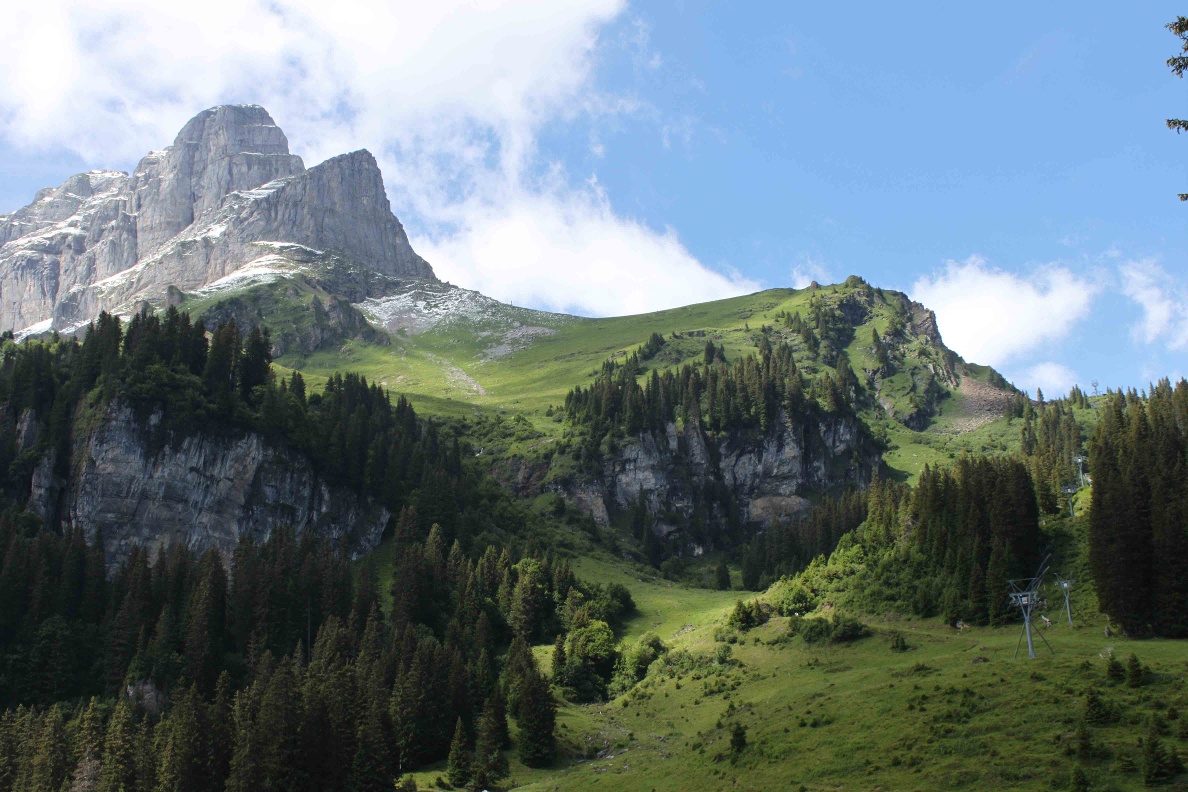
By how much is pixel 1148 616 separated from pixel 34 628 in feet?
424

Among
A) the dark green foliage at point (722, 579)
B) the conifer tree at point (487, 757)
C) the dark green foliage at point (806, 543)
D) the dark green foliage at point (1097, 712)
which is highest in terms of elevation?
the dark green foliage at point (806, 543)

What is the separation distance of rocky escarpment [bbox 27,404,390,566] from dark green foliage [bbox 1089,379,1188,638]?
119 meters

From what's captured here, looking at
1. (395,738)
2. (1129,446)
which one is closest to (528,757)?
(395,738)

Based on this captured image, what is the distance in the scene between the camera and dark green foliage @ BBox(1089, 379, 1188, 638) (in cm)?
9250

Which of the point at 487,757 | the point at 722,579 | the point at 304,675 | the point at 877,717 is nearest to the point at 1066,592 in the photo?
the point at 877,717

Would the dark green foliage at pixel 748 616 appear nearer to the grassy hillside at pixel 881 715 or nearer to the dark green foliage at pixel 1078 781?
the grassy hillside at pixel 881 715

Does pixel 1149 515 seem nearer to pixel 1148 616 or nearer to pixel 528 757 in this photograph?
pixel 1148 616

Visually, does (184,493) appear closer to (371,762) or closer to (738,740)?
(371,762)

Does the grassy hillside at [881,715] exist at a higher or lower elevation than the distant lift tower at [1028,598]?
lower

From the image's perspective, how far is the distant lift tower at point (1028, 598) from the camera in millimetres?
85375

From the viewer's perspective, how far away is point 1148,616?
92562mm

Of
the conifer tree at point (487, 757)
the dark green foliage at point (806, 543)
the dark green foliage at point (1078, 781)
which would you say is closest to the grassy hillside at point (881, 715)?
the dark green foliage at point (1078, 781)

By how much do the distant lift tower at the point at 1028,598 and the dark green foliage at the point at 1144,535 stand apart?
6898 millimetres

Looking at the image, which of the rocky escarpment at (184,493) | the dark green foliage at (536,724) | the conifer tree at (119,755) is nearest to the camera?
the conifer tree at (119,755)
